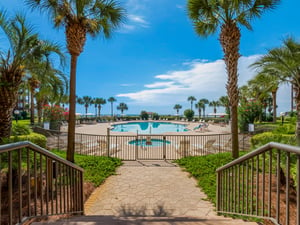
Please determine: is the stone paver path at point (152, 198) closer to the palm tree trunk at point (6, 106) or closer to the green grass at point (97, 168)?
the green grass at point (97, 168)

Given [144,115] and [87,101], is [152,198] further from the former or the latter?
[87,101]

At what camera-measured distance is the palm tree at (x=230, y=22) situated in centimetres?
613

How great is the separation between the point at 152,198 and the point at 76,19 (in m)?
6.09

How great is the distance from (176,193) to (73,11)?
257 inches

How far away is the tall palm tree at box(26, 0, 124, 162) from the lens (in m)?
5.34

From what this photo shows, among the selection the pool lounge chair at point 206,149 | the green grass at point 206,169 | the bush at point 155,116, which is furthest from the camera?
the bush at point 155,116

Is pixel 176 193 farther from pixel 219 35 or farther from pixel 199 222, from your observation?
pixel 219 35

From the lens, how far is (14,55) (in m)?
5.52

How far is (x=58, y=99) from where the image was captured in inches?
272

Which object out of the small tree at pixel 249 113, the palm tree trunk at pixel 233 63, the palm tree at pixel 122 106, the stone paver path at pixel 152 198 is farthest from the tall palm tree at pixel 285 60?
the palm tree at pixel 122 106

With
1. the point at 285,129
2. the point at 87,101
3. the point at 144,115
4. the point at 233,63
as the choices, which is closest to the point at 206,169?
the point at 233,63

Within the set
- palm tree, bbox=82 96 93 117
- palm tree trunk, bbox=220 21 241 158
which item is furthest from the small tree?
palm tree, bbox=82 96 93 117

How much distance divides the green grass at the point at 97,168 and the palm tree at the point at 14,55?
286 cm

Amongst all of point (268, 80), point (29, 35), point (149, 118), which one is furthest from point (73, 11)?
point (149, 118)
